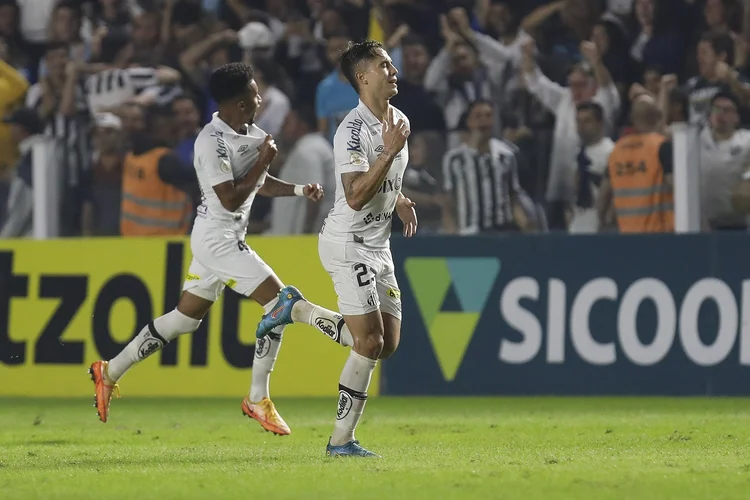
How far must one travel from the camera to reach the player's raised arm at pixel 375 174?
7367 mm

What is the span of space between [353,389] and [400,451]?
87 centimetres

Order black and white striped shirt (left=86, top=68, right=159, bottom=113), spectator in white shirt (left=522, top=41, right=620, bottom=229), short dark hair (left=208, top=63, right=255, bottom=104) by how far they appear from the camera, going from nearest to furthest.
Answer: short dark hair (left=208, top=63, right=255, bottom=104) → spectator in white shirt (left=522, top=41, right=620, bottom=229) → black and white striped shirt (left=86, top=68, right=159, bottom=113)

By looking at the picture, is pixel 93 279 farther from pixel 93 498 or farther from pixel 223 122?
pixel 93 498

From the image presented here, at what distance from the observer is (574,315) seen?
1291cm

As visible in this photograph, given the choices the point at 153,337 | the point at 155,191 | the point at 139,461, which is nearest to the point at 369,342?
the point at 139,461

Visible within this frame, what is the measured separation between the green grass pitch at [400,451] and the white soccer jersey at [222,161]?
5.20 feet

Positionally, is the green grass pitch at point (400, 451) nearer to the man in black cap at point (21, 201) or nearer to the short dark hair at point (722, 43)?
the man in black cap at point (21, 201)

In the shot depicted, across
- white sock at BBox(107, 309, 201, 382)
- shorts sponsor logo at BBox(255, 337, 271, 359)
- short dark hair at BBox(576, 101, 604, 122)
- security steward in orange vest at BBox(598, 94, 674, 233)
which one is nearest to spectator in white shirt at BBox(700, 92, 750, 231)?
security steward in orange vest at BBox(598, 94, 674, 233)

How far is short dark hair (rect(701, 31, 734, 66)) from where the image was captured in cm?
1352

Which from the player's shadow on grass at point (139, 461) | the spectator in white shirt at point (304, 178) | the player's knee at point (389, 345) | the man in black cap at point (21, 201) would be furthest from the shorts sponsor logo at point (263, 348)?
the man in black cap at point (21, 201)

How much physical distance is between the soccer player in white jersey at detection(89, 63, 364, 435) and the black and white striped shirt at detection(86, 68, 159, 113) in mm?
6107

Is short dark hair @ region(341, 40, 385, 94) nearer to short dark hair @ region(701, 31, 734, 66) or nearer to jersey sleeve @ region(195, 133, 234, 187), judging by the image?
jersey sleeve @ region(195, 133, 234, 187)

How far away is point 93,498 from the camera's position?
6352 mm

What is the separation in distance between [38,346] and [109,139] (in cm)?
225
